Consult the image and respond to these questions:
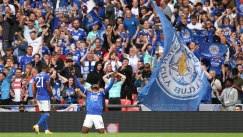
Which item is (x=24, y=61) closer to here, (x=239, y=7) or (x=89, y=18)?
(x=89, y=18)

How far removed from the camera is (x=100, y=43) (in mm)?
27969

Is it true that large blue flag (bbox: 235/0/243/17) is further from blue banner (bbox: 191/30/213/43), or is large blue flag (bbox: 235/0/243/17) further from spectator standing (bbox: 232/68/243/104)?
spectator standing (bbox: 232/68/243/104)

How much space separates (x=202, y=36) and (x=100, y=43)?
11.9 feet

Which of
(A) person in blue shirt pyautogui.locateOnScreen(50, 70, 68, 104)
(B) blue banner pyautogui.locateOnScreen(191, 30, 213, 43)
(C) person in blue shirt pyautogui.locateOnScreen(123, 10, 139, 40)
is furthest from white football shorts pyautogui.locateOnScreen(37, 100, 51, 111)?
(B) blue banner pyautogui.locateOnScreen(191, 30, 213, 43)

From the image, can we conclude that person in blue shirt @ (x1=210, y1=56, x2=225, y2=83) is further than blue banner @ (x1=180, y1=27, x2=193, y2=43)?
No

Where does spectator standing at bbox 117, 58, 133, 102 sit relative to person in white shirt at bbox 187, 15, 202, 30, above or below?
below

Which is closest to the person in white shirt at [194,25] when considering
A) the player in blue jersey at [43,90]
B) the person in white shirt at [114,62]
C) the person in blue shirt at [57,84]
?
the person in white shirt at [114,62]

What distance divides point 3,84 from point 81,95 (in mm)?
2715

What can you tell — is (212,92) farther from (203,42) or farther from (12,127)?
(12,127)

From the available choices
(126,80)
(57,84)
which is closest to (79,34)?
(57,84)

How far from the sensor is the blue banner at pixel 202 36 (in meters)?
27.7

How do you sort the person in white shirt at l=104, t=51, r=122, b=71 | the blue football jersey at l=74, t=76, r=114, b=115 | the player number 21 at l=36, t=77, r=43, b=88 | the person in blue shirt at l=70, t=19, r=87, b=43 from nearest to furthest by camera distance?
the blue football jersey at l=74, t=76, r=114, b=115
the player number 21 at l=36, t=77, r=43, b=88
the person in white shirt at l=104, t=51, r=122, b=71
the person in blue shirt at l=70, t=19, r=87, b=43

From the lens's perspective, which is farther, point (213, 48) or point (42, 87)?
point (213, 48)

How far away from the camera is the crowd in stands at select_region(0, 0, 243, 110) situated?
26.3 meters
